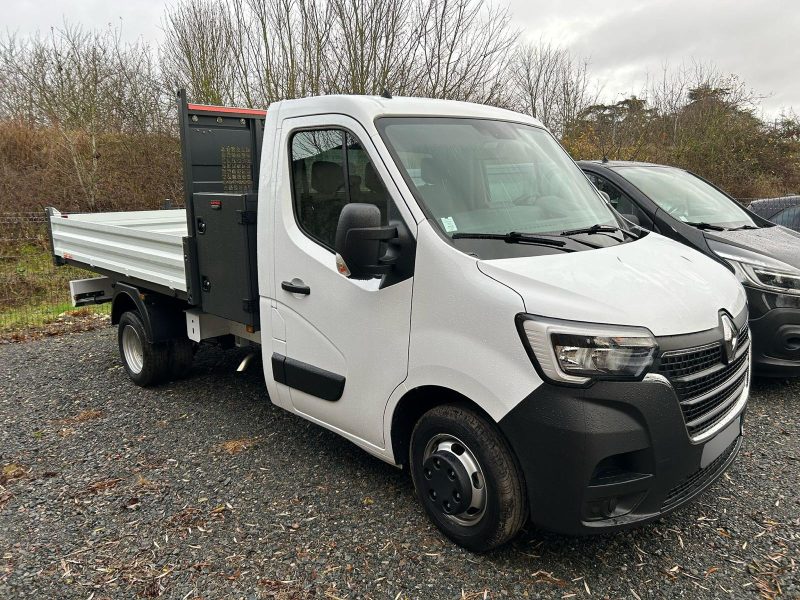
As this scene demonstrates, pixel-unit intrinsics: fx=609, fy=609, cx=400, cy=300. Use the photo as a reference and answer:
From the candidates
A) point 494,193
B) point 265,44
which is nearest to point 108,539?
point 494,193

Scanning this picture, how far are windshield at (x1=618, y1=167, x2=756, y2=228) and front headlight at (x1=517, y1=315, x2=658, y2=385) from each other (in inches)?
137

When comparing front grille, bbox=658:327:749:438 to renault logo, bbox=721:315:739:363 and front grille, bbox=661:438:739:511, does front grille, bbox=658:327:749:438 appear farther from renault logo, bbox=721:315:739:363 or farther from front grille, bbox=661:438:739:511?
front grille, bbox=661:438:739:511

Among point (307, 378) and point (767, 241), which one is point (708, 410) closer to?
point (307, 378)

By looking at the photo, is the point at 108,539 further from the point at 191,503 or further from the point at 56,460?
the point at 56,460

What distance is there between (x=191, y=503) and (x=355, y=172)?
2.15 meters

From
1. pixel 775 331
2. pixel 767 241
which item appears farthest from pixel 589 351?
pixel 767 241

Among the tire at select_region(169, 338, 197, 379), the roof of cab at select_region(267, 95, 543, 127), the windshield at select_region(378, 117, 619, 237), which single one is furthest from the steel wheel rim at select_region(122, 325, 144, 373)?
the windshield at select_region(378, 117, 619, 237)

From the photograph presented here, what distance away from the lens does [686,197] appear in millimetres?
5891

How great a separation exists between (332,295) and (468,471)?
3.93 feet

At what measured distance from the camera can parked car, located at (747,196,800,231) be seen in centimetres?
963

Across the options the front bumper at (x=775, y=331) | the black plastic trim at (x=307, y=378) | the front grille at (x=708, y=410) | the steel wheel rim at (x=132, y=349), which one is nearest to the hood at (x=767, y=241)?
the front bumper at (x=775, y=331)

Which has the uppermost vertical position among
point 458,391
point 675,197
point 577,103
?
point 577,103

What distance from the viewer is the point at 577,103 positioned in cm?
1862

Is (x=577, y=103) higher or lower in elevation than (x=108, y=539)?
higher
